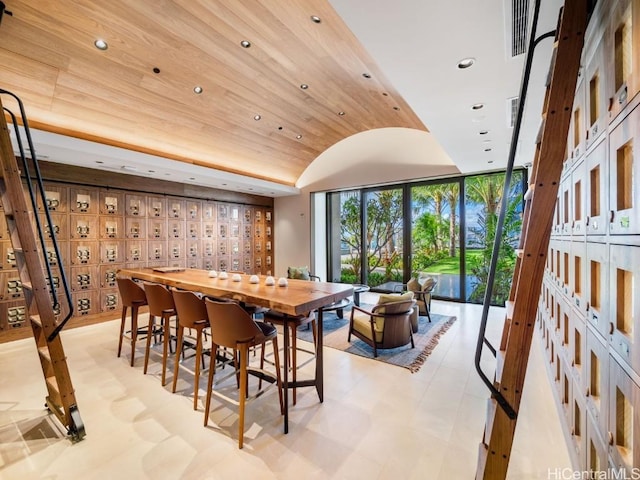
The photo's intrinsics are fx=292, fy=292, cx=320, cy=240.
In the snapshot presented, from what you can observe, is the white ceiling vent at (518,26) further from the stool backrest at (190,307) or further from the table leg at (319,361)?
the stool backrest at (190,307)

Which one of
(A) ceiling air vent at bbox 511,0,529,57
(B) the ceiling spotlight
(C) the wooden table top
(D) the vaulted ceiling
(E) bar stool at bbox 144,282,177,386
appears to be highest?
(D) the vaulted ceiling

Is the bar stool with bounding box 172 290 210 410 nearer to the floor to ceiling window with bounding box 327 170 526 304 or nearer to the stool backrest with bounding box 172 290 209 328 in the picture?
the stool backrest with bounding box 172 290 209 328

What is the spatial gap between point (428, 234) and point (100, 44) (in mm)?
6272

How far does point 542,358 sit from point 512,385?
3290mm

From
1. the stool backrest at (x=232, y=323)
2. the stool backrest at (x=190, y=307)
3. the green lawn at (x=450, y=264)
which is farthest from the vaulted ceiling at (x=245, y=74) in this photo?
the stool backrest at (x=190, y=307)

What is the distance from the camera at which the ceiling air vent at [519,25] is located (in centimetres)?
164

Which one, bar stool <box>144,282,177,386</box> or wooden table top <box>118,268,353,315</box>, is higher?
Answer: wooden table top <box>118,268,353,315</box>

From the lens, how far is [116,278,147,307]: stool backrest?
3.40 metres

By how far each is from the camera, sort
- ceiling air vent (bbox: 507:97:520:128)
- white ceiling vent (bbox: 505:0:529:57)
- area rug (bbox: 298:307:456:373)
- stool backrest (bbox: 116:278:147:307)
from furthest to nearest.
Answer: area rug (bbox: 298:307:456:373) → stool backrest (bbox: 116:278:147:307) → ceiling air vent (bbox: 507:97:520:128) → white ceiling vent (bbox: 505:0:529:57)

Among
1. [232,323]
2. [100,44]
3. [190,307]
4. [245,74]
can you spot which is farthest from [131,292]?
[245,74]

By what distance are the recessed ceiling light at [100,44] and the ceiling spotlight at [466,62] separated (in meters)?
3.77

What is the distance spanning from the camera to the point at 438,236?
6438 millimetres

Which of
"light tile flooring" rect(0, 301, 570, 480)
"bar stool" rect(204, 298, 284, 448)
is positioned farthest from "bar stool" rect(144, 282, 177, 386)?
"bar stool" rect(204, 298, 284, 448)

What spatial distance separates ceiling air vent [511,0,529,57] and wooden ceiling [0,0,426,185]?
1892 mm
